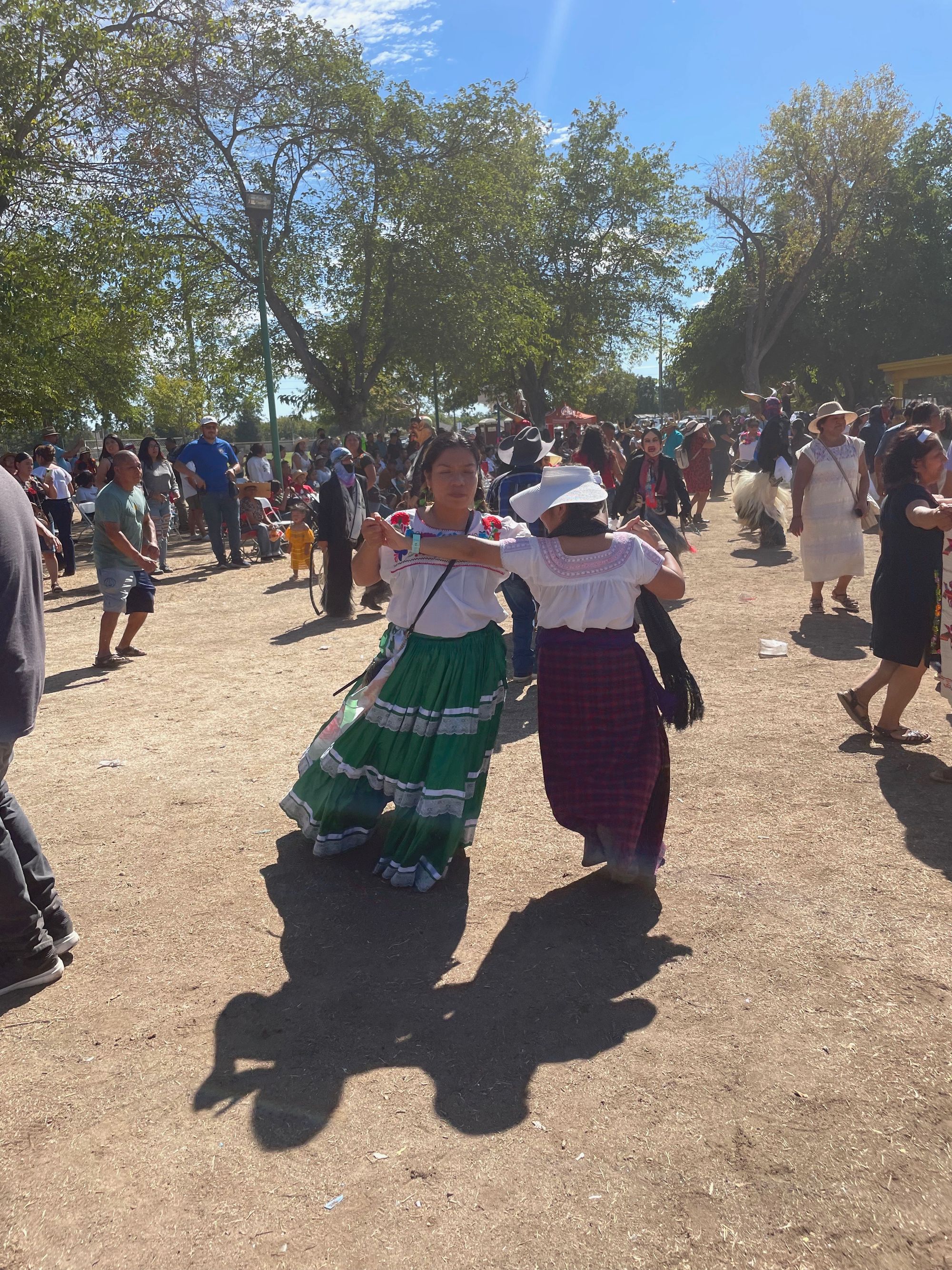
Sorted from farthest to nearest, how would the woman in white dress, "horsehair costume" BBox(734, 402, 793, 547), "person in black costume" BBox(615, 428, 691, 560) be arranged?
"horsehair costume" BBox(734, 402, 793, 547) → "person in black costume" BBox(615, 428, 691, 560) → the woman in white dress

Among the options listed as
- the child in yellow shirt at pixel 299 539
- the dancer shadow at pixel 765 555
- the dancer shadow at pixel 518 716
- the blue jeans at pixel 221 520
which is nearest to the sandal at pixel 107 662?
the dancer shadow at pixel 518 716

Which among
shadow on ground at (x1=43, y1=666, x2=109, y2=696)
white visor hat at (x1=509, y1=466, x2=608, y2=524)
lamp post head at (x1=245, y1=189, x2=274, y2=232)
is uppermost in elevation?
lamp post head at (x1=245, y1=189, x2=274, y2=232)

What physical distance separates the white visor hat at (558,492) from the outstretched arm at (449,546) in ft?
0.61

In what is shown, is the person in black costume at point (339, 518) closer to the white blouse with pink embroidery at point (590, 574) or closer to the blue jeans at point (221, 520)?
the blue jeans at point (221, 520)

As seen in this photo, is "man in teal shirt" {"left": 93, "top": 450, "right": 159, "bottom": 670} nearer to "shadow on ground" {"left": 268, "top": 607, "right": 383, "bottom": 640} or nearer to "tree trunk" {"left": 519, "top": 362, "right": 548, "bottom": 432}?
"shadow on ground" {"left": 268, "top": 607, "right": 383, "bottom": 640}

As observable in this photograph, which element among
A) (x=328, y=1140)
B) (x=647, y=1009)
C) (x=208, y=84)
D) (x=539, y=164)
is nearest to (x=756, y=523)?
(x=647, y=1009)

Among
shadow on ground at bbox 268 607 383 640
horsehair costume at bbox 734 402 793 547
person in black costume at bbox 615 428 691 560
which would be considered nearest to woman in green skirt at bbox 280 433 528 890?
shadow on ground at bbox 268 607 383 640

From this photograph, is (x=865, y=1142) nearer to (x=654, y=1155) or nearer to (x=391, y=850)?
(x=654, y=1155)

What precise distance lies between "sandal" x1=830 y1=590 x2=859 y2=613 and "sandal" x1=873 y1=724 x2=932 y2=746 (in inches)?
140

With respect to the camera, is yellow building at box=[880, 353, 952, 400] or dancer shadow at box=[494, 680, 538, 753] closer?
dancer shadow at box=[494, 680, 538, 753]

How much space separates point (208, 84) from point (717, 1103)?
22.8 metres

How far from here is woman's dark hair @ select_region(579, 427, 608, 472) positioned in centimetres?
838

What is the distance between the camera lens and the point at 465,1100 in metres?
2.75

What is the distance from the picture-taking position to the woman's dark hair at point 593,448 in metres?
8.38
